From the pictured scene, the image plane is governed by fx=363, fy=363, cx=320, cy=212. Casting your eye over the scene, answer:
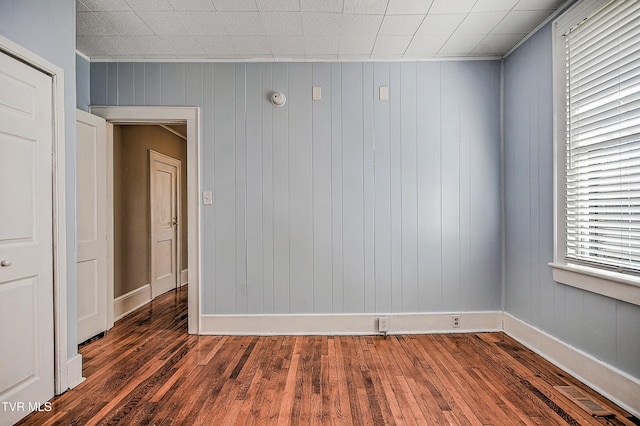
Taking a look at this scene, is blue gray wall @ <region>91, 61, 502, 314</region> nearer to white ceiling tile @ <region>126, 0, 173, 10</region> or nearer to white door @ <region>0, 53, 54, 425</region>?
white ceiling tile @ <region>126, 0, 173, 10</region>

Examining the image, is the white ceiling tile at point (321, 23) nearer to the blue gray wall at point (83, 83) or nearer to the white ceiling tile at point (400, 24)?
the white ceiling tile at point (400, 24)

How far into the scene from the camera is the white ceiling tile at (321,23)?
264 centimetres

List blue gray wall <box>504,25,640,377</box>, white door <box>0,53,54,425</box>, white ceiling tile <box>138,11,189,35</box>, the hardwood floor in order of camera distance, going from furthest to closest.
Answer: white ceiling tile <box>138,11,189,35</box> → blue gray wall <box>504,25,640,377</box> → the hardwood floor → white door <box>0,53,54,425</box>

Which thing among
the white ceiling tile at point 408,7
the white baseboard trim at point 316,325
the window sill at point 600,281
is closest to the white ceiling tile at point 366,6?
the white ceiling tile at point 408,7

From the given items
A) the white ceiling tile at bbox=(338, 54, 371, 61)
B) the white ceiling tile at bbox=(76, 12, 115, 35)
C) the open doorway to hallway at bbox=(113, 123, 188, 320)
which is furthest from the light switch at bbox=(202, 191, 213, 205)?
the white ceiling tile at bbox=(338, 54, 371, 61)

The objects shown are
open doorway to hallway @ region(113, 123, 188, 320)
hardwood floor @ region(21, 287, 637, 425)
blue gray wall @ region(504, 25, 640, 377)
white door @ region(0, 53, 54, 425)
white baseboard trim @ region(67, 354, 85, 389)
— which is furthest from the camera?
open doorway to hallway @ region(113, 123, 188, 320)

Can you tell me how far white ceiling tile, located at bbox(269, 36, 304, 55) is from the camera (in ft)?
9.80

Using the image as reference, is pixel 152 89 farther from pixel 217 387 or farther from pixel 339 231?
pixel 217 387

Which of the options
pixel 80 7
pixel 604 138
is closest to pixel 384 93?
pixel 604 138

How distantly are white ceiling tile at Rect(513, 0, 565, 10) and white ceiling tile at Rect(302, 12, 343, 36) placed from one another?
1253 mm

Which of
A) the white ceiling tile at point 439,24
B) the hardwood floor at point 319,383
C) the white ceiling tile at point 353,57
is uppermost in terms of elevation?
the white ceiling tile at point 439,24

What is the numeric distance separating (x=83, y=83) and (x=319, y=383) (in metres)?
3.32

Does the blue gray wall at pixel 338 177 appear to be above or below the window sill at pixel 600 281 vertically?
above

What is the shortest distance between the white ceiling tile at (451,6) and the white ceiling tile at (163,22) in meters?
1.86
